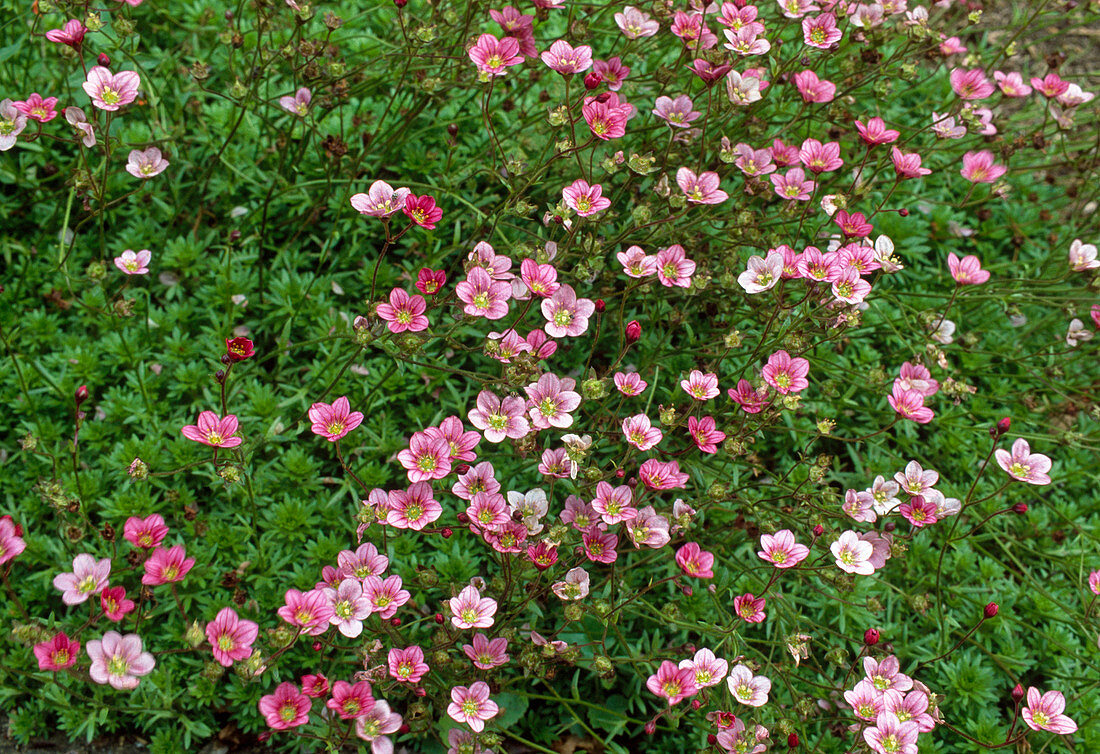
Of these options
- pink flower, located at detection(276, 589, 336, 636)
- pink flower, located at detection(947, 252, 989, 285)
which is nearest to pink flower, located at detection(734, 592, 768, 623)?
pink flower, located at detection(276, 589, 336, 636)

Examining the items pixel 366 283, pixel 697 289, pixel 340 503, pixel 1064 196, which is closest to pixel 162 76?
pixel 366 283

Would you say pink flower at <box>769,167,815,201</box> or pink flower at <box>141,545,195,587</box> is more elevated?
pink flower at <box>769,167,815,201</box>

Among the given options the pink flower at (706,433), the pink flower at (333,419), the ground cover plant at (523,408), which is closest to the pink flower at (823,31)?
the ground cover plant at (523,408)

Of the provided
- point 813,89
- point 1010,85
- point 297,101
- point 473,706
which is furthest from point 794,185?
point 473,706

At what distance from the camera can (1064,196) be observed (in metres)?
4.09

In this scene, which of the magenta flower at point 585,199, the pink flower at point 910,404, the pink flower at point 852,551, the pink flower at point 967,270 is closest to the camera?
the pink flower at point 852,551

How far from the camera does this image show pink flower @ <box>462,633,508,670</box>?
2.35 meters

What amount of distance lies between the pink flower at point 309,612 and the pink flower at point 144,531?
1.29 feet

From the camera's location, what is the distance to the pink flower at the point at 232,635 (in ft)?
6.70

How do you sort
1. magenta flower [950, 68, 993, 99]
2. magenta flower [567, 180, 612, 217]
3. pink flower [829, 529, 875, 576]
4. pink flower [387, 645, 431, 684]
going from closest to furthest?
pink flower [387, 645, 431, 684] < pink flower [829, 529, 875, 576] < magenta flower [567, 180, 612, 217] < magenta flower [950, 68, 993, 99]

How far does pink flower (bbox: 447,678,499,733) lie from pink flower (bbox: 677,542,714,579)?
2.18 feet

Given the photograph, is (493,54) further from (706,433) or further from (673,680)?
(673,680)

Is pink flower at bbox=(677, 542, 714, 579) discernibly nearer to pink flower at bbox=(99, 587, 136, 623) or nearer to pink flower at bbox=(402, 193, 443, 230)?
pink flower at bbox=(402, 193, 443, 230)

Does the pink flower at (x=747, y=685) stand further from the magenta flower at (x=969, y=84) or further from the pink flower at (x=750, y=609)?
the magenta flower at (x=969, y=84)
